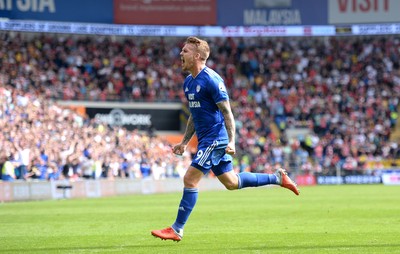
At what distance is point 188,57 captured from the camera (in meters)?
10.9

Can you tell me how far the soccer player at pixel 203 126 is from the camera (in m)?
10.8

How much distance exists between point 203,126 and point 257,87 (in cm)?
3976

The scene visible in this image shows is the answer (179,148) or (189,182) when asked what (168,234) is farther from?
(179,148)

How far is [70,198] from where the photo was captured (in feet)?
96.1

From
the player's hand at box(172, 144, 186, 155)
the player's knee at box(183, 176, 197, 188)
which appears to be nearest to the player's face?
the player's hand at box(172, 144, 186, 155)

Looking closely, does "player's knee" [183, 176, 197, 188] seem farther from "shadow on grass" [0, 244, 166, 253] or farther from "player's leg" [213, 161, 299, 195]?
"shadow on grass" [0, 244, 166, 253]

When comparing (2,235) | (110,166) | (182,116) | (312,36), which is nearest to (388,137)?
(312,36)

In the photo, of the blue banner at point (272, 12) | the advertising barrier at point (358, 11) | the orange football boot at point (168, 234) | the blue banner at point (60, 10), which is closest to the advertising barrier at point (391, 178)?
the advertising barrier at point (358, 11)

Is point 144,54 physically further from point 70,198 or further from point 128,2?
point 70,198

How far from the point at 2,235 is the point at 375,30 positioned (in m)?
40.3

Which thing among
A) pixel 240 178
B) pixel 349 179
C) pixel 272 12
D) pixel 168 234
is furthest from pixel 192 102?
pixel 272 12

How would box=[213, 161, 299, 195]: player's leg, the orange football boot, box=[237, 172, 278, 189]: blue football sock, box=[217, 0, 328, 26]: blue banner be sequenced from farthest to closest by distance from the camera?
box=[217, 0, 328, 26]: blue banner
box=[237, 172, 278, 189]: blue football sock
box=[213, 161, 299, 195]: player's leg
the orange football boot

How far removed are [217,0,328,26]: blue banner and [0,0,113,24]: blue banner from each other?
685 centimetres

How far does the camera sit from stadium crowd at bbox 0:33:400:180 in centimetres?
4059
